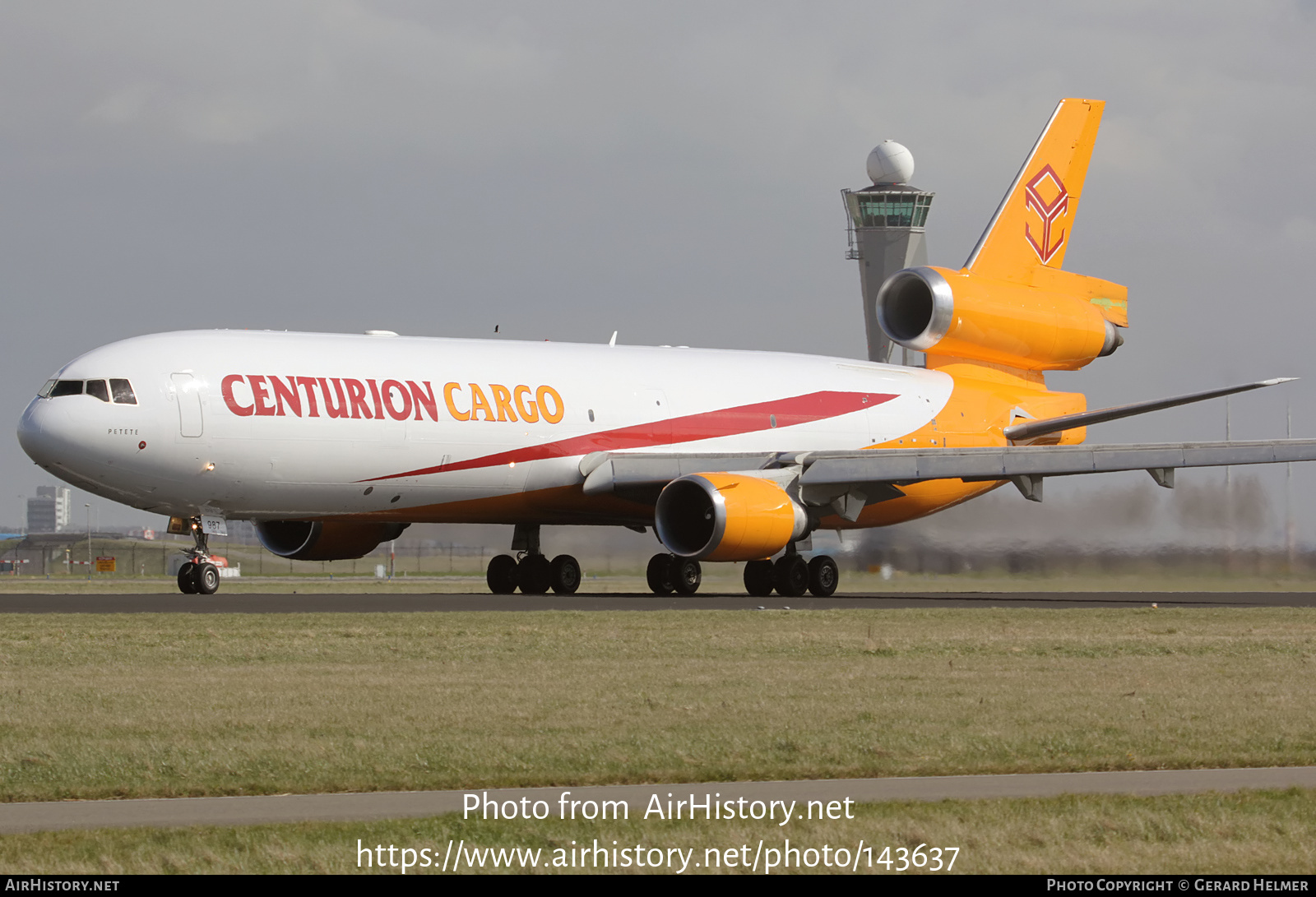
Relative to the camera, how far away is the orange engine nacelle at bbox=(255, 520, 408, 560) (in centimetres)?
3209

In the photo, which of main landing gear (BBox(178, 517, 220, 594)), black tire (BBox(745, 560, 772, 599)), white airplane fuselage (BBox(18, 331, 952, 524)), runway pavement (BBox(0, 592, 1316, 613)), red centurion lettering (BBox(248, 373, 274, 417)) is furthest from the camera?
black tire (BBox(745, 560, 772, 599))

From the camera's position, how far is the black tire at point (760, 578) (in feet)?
107

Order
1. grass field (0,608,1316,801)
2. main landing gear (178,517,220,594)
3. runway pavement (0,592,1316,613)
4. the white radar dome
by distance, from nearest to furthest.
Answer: grass field (0,608,1316,801) < runway pavement (0,592,1316,613) < main landing gear (178,517,220,594) < the white radar dome

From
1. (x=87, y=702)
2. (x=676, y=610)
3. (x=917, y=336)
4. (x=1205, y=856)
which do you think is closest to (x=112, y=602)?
(x=676, y=610)

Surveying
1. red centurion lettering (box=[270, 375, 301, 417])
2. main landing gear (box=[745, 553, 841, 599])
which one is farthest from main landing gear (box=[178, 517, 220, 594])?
main landing gear (box=[745, 553, 841, 599])

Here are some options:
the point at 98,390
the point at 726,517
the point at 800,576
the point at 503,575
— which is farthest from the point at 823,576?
Result: the point at 98,390

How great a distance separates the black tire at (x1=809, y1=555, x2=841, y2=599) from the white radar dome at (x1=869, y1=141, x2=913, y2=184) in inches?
2196

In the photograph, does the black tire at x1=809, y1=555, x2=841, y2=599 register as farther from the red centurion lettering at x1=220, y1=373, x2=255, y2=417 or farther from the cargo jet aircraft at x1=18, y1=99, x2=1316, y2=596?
the red centurion lettering at x1=220, y1=373, x2=255, y2=417

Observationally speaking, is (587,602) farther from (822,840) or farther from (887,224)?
(887,224)

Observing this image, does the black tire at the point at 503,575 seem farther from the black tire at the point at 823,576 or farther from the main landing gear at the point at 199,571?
the main landing gear at the point at 199,571

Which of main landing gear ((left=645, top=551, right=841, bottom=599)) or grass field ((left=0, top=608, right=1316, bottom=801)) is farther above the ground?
main landing gear ((left=645, top=551, right=841, bottom=599))

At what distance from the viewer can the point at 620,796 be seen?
935 cm

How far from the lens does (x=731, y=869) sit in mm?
7555

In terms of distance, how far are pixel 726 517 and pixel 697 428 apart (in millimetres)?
4477
